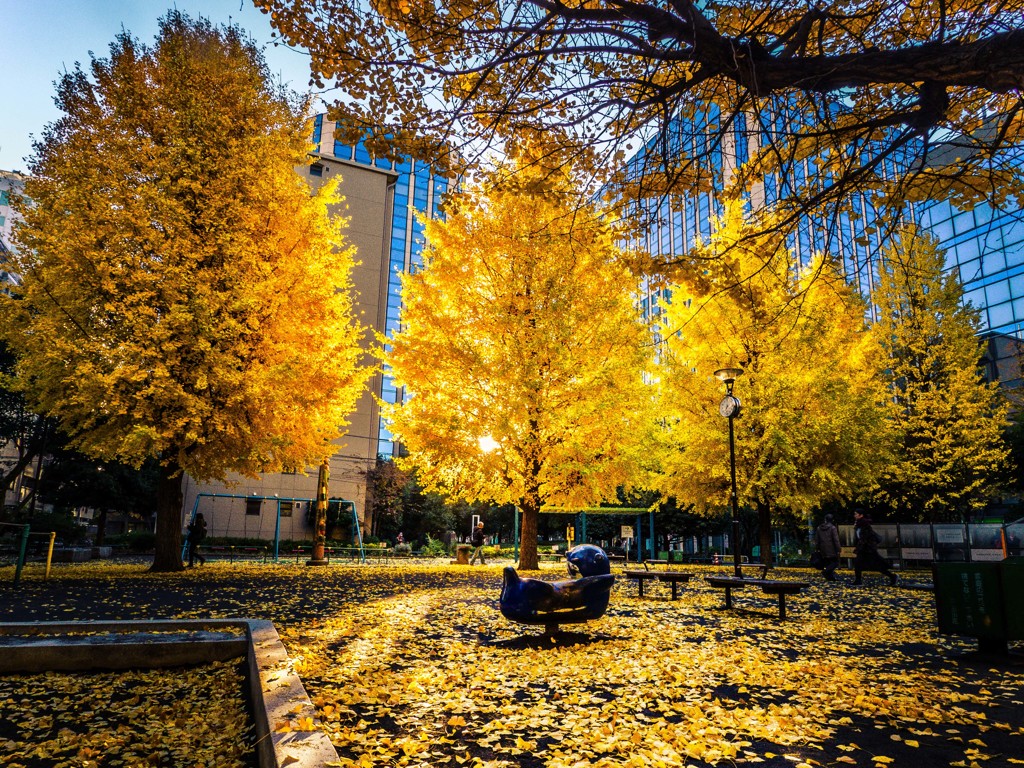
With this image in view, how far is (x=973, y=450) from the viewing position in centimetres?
2253

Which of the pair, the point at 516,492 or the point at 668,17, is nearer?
the point at 668,17

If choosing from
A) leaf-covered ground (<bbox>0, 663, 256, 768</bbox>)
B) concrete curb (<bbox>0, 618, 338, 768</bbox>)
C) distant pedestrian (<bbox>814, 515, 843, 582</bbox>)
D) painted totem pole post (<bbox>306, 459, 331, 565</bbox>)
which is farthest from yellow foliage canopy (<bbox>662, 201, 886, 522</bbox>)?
leaf-covered ground (<bbox>0, 663, 256, 768</bbox>)

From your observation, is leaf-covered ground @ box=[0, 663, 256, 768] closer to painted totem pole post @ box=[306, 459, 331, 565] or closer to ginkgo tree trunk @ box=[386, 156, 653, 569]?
ginkgo tree trunk @ box=[386, 156, 653, 569]

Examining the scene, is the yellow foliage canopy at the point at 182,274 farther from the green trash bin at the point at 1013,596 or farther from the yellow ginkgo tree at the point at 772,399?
the green trash bin at the point at 1013,596

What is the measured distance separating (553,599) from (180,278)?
11141 millimetres

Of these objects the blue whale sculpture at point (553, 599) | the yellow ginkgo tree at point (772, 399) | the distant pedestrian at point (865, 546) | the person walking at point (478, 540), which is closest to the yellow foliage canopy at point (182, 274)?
the blue whale sculpture at point (553, 599)

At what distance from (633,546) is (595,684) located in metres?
42.0

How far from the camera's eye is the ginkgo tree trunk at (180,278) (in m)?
12.5

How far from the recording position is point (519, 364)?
47.4 feet

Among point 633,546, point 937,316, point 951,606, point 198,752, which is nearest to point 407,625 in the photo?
point 198,752

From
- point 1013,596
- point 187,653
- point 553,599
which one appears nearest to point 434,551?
point 553,599

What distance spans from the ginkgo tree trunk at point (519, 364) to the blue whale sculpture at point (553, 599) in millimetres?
7257

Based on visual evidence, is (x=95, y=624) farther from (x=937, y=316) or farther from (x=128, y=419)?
(x=937, y=316)

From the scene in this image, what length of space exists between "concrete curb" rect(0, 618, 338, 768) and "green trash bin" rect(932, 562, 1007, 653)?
21.3ft
